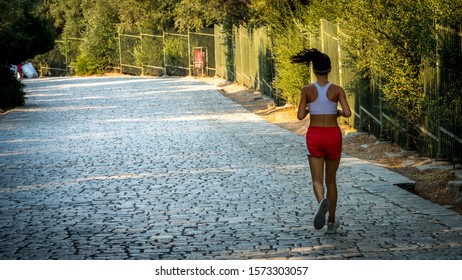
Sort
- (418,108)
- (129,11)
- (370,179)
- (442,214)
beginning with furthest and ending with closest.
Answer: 1. (129,11)
2. (418,108)
3. (370,179)
4. (442,214)

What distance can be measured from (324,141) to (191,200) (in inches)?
117

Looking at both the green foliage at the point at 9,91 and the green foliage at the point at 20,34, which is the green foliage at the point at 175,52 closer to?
the green foliage at the point at 20,34

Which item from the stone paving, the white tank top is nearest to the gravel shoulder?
the stone paving

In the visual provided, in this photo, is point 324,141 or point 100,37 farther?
point 100,37

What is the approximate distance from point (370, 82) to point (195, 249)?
11.0m

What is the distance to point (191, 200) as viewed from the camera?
39.5 feet

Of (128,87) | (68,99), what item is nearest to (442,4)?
(68,99)

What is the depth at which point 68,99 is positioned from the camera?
3553cm

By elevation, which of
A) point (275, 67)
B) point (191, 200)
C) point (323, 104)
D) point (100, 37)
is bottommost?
point (191, 200)

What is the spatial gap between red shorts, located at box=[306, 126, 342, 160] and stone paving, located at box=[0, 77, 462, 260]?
75 centimetres

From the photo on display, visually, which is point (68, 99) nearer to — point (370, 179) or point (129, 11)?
point (129, 11)

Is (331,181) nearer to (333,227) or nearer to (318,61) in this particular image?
(333,227)

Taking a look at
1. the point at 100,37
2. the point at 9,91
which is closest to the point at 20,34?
the point at 9,91

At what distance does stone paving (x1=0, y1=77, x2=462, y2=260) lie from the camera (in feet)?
29.0
